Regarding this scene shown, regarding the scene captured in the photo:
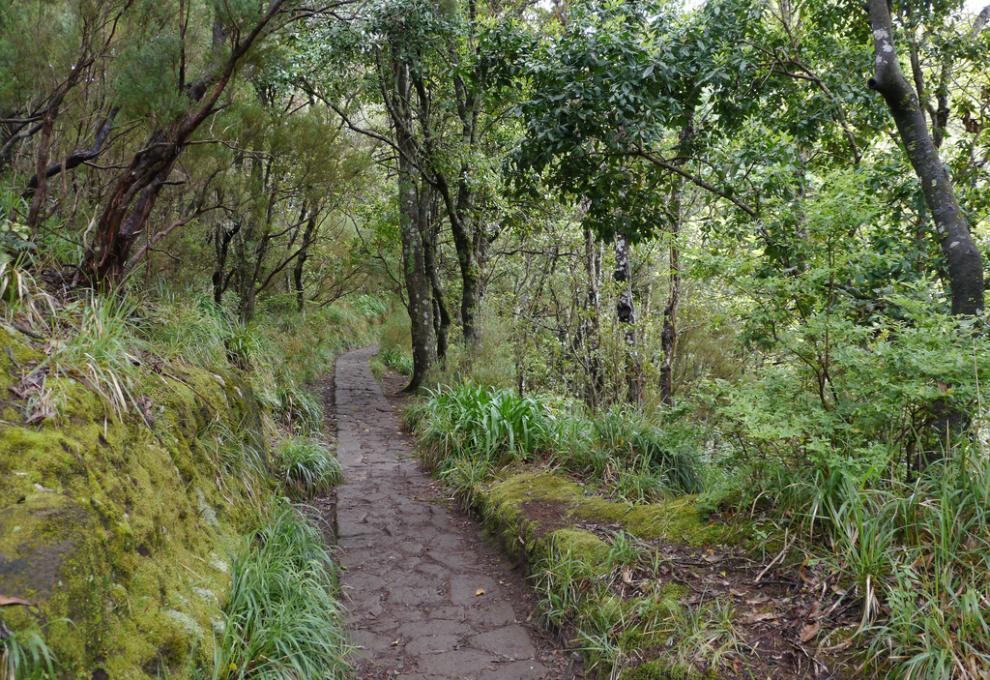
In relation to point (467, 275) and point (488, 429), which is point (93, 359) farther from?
point (467, 275)

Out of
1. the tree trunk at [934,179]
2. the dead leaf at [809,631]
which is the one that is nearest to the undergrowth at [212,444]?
the dead leaf at [809,631]

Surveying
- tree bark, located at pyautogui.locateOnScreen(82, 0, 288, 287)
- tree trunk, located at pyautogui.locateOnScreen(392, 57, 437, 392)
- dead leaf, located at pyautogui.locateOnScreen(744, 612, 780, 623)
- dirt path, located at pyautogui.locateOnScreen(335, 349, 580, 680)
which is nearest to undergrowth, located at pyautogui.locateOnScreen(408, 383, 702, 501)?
dirt path, located at pyautogui.locateOnScreen(335, 349, 580, 680)

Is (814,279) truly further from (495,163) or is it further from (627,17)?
(495,163)

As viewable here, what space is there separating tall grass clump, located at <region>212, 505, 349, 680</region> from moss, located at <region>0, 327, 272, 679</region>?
100 millimetres

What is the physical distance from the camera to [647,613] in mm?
3248

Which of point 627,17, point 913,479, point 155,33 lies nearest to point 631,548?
point 913,479

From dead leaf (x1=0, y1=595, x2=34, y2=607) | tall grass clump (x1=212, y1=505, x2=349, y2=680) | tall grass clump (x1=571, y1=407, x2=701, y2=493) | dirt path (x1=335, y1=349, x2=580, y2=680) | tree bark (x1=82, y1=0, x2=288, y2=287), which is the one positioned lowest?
dirt path (x1=335, y1=349, x2=580, y2=680)

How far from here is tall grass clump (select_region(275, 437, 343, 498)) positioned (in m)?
5.53

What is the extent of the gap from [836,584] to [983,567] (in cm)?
60

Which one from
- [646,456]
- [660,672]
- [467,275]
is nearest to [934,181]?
[646,456]

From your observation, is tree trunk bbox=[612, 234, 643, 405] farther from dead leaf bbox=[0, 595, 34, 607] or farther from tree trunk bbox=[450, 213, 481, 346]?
dead leaf bbox=[0, 595, 34, 607]

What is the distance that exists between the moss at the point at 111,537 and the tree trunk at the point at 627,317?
16.8 feet

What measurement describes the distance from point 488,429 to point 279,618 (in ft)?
10.7

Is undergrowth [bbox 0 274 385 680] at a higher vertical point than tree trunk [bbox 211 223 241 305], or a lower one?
lower
